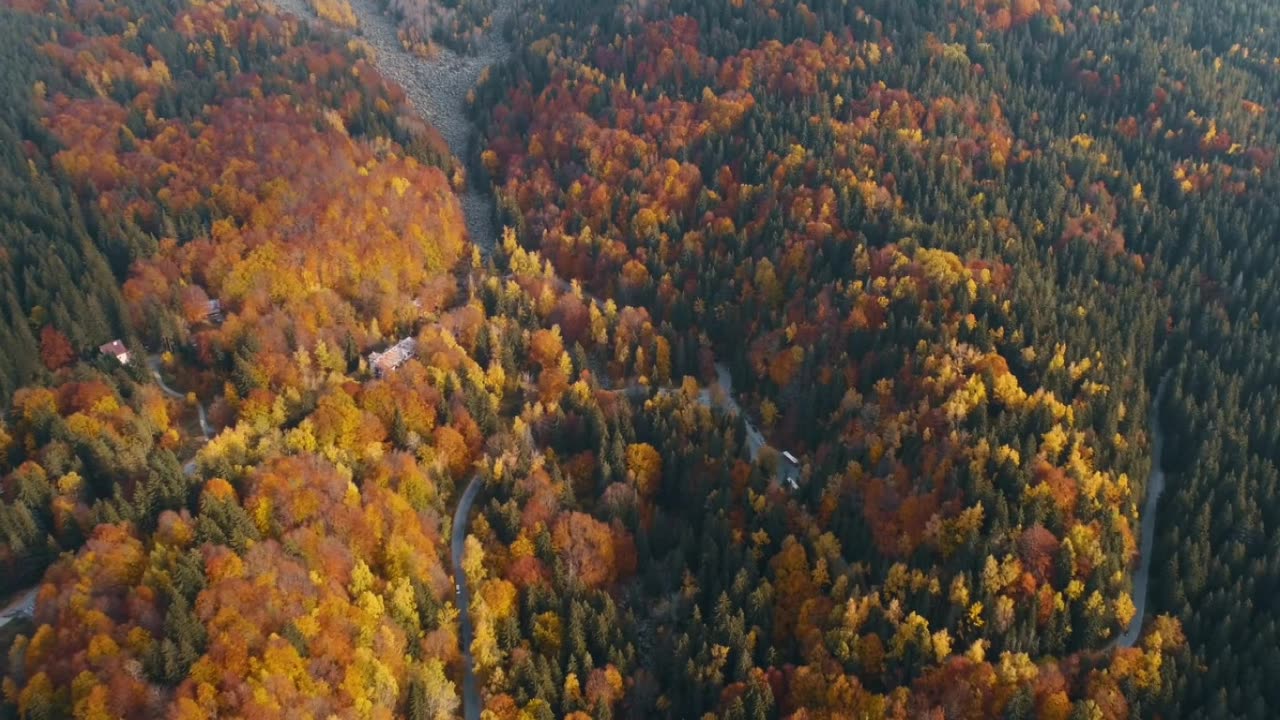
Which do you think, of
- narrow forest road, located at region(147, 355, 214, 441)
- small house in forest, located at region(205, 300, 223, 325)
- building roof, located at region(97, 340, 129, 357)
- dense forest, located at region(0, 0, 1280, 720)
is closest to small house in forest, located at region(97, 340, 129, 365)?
building roof, located at region(97, 340, 129, 357)

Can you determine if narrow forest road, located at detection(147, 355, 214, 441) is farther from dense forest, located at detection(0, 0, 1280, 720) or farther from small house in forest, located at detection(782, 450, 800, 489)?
small house in forest, located at detection(782, 450, 800, 489)

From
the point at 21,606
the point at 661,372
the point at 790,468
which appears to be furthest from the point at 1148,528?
the point at 21,606

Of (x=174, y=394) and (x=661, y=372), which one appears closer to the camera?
(x=174, y=394)

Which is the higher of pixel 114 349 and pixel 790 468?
pixel 114 349

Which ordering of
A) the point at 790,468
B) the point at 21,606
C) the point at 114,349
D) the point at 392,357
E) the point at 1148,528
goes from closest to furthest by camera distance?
the point at 21,606 → the point at 1148,528 → the point at 114,349 → the point at 790,468 → the point at 392,357

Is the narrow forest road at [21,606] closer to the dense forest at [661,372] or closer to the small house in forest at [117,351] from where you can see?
the dense forest at [661,372]

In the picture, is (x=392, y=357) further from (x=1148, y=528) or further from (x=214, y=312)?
(x=1148, y=528)
